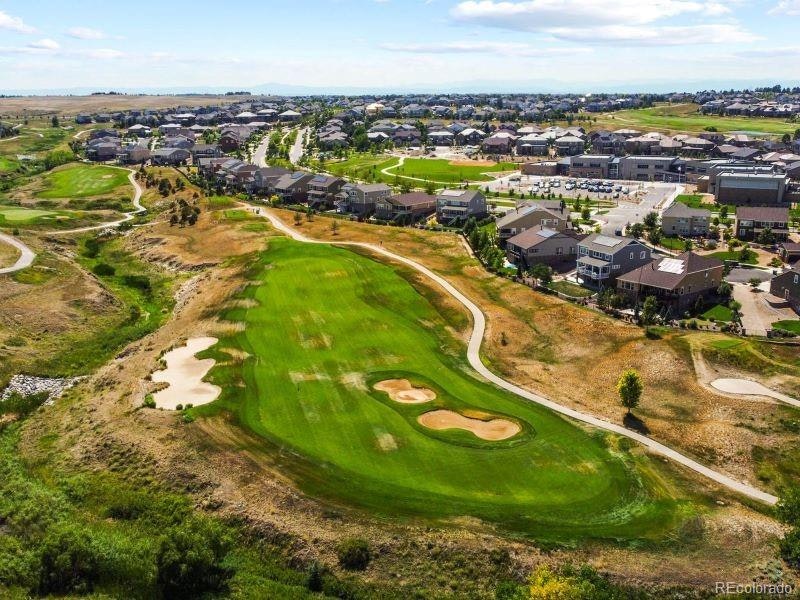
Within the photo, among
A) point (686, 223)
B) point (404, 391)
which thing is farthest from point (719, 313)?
point (404, 391)

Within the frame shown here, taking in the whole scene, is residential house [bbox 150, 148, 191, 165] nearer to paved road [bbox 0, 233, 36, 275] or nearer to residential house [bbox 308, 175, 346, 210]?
residential house [bbox 308, 175, 346, 210]

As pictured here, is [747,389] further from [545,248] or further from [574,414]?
[545,248]

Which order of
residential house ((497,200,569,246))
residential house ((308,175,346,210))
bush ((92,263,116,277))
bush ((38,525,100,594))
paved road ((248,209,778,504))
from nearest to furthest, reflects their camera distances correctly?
1. bush ((38,525,100,594))
2. paved road ((248,209,778,504))
3. bush ((92,263,116,277))
4. residential house ((497,200,569,246))
5. residential house ((308,175,346,210))

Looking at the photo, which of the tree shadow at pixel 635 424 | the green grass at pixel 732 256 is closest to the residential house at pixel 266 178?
the green grass at pixel 732 256

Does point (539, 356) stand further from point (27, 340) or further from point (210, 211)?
point (210, 211)

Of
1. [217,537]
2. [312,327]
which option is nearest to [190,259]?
[312,327]

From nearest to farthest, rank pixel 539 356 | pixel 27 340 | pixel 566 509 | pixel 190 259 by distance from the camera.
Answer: pixel 566 509 < pixel 539 356 < pixel 27 340 < pixel 190 259

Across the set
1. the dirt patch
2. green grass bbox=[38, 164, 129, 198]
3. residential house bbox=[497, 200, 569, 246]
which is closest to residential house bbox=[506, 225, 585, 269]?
residential house bbox=[497, 200, 569, 246]
